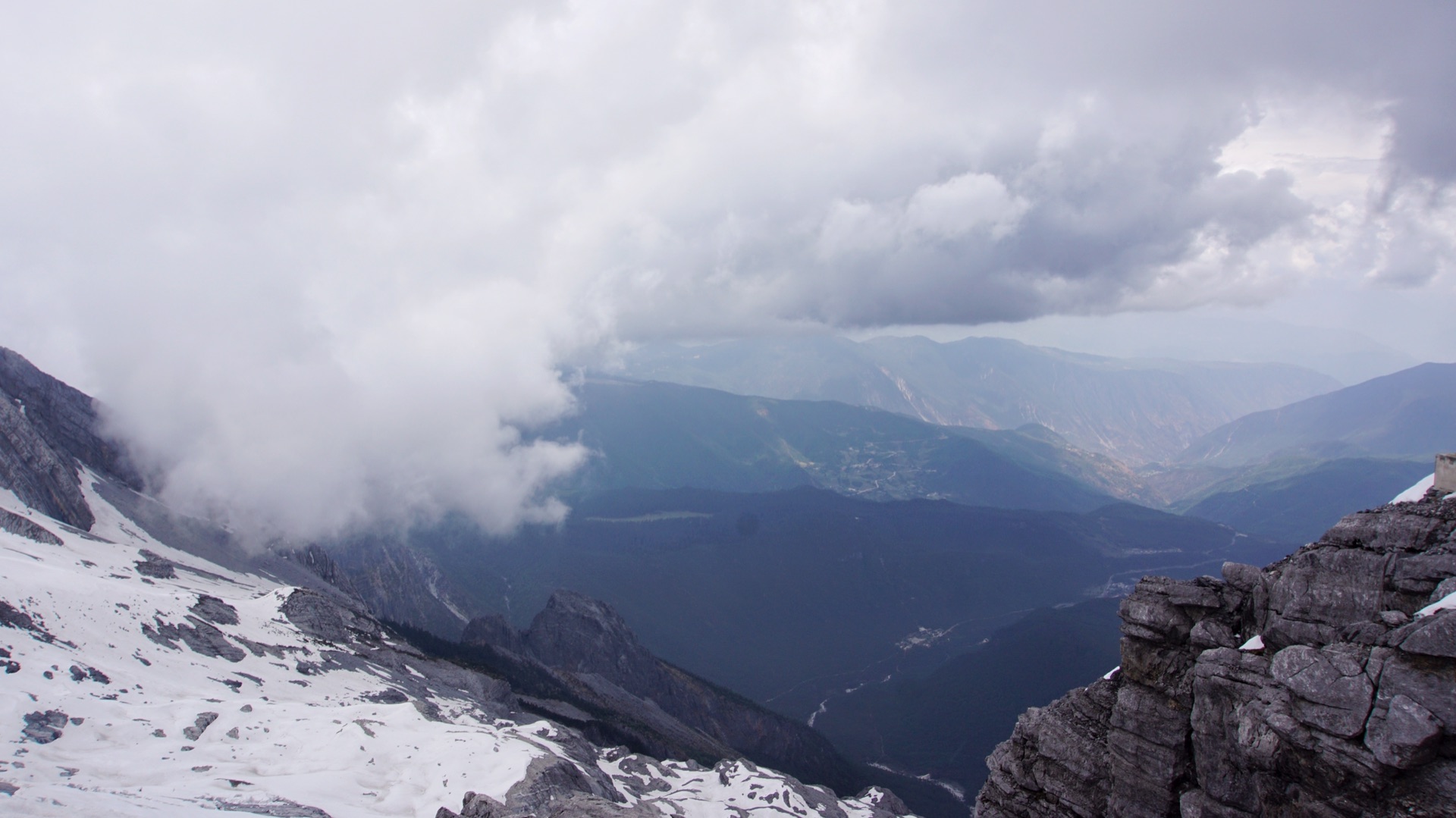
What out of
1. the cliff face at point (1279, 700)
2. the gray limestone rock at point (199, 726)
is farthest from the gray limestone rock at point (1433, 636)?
the gray limestone rock at point (199, 726)

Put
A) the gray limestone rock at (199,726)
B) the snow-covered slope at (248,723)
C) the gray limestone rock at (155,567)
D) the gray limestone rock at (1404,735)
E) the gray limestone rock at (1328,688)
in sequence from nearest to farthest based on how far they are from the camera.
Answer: the gray limestone rock at (1404,735)
the gray limestone rock at (1328,688)
the snow-covered slope at (248,723)
the gray limestone rock at (199,726)
the gray limestone rock at (155,567)

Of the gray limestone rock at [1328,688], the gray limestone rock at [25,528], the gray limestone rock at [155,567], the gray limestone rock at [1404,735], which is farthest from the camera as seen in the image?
the gray limestone rock at [155,567]

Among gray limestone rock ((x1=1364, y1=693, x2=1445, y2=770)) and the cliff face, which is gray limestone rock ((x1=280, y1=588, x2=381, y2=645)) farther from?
gray limestone rock ((x1=1364, y1=693, x2=1445, y2=770))

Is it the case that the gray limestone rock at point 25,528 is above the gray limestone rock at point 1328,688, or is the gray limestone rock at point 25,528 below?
below

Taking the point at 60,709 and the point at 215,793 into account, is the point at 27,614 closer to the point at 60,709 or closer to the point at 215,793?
the point at 60,709

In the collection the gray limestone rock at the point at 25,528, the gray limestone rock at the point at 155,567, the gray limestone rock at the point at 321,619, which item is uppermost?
the gray limestone rock at the point at 25,528

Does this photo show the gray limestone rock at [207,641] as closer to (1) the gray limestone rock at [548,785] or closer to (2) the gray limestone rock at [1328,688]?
(1) the gray limestone rock at [548,785]
